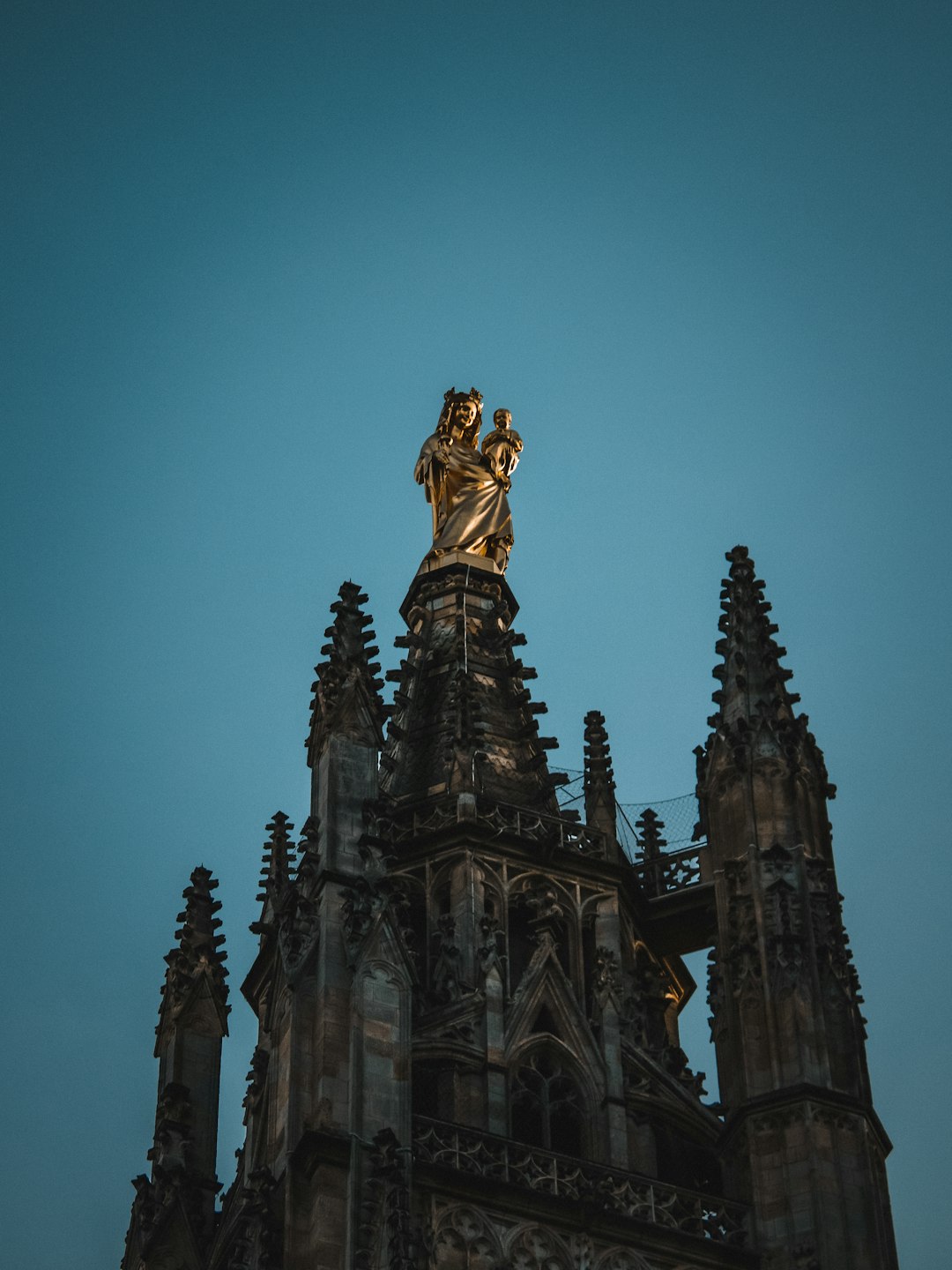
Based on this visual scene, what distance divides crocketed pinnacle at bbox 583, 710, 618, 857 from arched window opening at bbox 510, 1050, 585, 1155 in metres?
4.78

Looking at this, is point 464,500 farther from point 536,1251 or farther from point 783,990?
point 536,1251

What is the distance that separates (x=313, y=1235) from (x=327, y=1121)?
1.41 m

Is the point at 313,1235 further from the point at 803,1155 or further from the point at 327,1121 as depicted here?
the point at 803,1155

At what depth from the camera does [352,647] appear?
43781mm

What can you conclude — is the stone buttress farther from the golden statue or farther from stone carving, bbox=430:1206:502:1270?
the golden statue

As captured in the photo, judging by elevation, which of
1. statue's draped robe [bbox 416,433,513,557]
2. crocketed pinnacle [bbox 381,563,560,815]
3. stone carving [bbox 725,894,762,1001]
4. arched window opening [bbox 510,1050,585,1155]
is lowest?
arched window opening [bbox 510,1050,585,1155]

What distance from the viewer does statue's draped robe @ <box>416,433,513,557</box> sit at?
2172 inches

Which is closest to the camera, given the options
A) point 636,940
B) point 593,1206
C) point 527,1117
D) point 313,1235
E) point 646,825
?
point 313,1235

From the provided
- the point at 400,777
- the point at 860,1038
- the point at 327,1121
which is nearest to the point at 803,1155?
the point at 860,1038

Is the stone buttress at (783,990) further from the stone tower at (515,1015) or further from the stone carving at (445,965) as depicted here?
the stone carving at (445,965)

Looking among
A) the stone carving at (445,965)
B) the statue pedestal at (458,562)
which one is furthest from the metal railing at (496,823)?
the statue pedestal at (458,562)

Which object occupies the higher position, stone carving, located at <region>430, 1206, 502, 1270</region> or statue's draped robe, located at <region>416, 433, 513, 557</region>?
statue's draped robe, located at <region>416, 433, 513, 557</region>

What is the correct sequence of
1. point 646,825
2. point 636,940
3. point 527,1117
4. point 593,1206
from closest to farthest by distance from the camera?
point 593,1206 < point 527,1117 < point 636,940 < point 646,825

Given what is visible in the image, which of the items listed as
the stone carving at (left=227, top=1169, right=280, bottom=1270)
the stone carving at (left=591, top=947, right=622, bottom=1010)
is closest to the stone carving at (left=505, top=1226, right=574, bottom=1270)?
the stone carving at (left=227, top=1169, right=280, bottom=1270)
